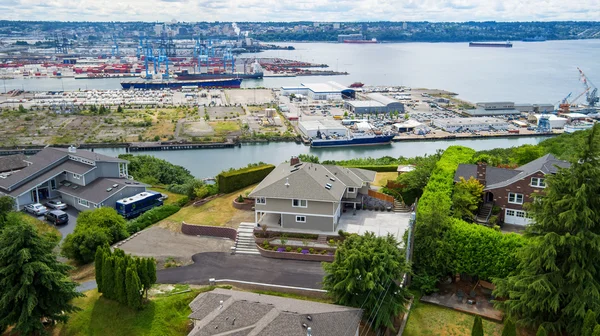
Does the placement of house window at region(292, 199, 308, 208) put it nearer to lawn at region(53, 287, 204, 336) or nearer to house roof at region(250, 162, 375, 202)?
house roof at region(250, 162, 375, 202)

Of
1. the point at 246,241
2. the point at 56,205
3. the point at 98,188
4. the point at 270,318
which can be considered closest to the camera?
the point at 270,318

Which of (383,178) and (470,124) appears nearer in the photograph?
(383,178)

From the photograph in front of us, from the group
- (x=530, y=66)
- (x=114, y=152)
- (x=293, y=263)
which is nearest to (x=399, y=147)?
(x=114, y=152)

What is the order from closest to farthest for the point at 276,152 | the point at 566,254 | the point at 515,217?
the point at 566,254, the point at 515,217, the point at 276,152

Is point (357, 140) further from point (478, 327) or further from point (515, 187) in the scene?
point (478, 327)

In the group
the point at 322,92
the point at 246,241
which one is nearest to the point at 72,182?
the point at 246,241

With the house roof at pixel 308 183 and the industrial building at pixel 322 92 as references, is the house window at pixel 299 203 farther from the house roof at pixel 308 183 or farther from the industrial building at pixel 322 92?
the industrial building at pixel 322 92

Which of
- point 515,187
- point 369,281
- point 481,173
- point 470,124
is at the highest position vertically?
point 481,173

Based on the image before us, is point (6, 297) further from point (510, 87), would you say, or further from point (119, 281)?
point (510, 87)
